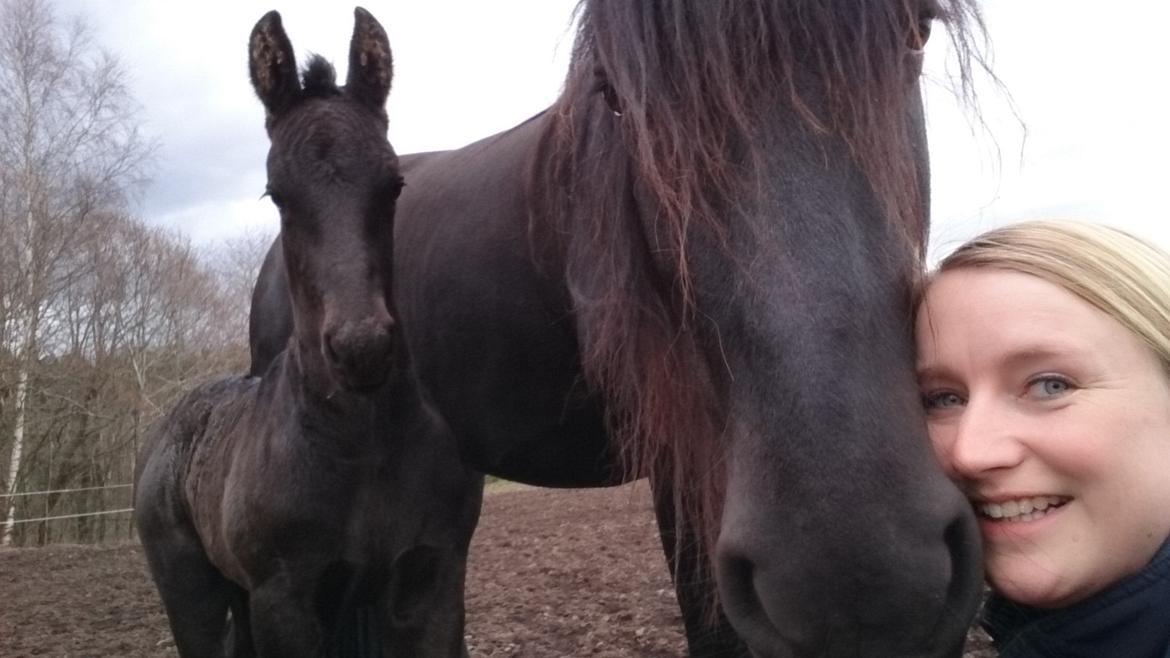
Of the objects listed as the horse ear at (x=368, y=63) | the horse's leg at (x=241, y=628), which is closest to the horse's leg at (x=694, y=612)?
the horse ear at (x=368, y=63)

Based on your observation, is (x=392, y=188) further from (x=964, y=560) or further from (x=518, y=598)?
(x=518, y=598)

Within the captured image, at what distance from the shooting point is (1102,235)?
5.47ft

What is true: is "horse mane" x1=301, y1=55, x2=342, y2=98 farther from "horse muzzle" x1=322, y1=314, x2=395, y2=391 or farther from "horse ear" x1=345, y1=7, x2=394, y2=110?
"horse muzzle" x1=322, y1=314, x2=395, y2=391

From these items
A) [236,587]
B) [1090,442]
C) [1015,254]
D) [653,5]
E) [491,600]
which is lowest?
[491,600]

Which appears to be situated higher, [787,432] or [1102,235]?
[1102,235]

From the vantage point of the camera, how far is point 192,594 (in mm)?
4484

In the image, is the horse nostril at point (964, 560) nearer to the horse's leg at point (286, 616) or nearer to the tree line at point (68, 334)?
the horse's leg at point (286, 616)

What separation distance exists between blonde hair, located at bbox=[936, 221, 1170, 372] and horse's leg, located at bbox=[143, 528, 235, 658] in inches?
152

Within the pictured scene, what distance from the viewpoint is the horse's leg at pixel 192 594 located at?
14.7 ft

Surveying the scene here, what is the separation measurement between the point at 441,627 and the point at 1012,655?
2.34 metres

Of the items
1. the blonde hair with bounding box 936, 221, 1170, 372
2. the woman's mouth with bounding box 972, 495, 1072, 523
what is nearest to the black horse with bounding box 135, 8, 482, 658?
the blonde hair with bounding box 936, 221, 1170, 372

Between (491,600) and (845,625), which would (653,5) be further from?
(491,600)

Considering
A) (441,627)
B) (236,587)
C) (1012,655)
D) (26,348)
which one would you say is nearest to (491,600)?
(236,587)

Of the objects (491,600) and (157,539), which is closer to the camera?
(157,539)
